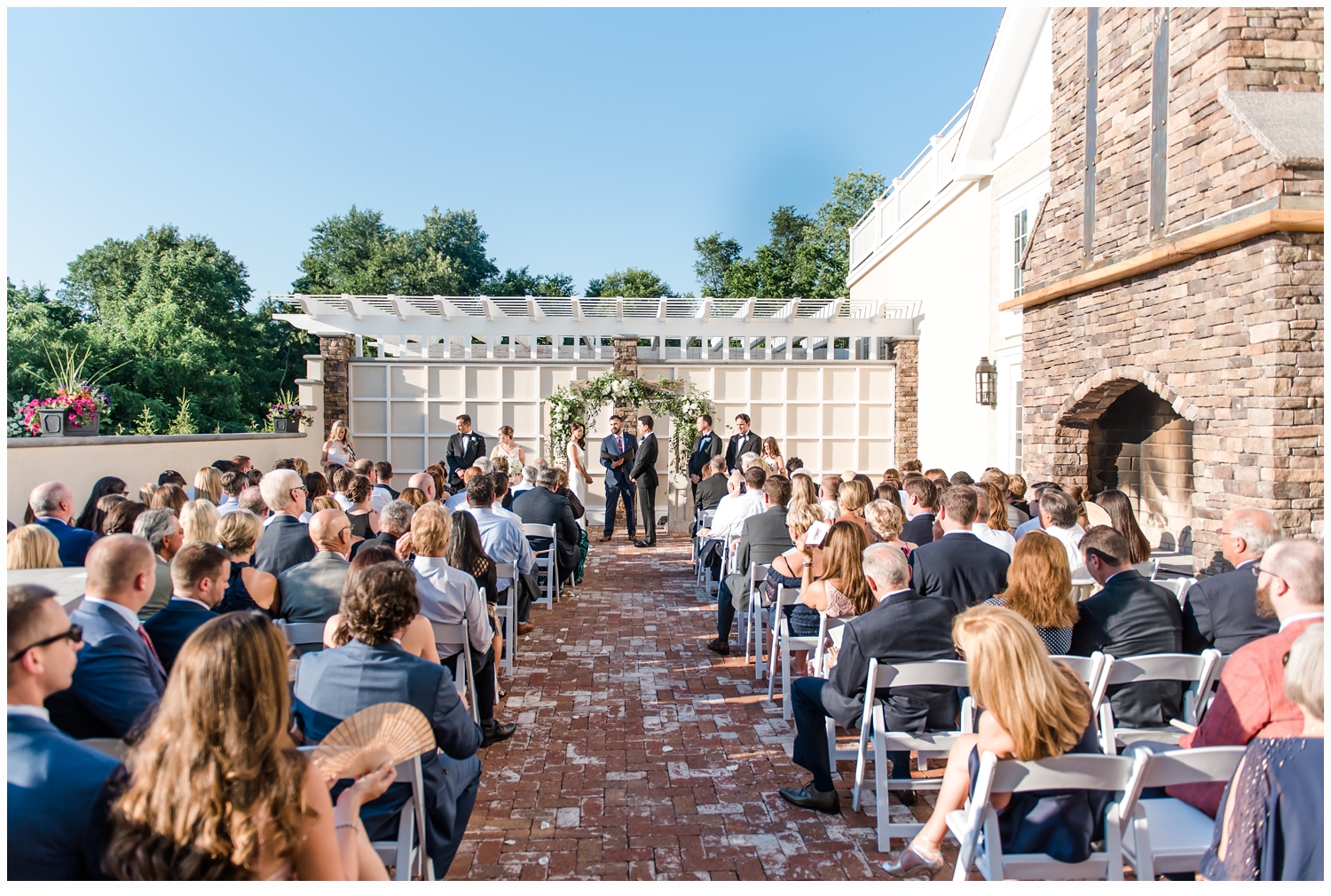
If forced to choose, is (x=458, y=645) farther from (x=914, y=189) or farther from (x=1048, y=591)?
(x=914, y=189)

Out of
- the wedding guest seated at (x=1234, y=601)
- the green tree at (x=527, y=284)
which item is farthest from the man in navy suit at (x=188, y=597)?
the green tree at (x=527, y=284)

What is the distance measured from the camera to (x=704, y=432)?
1099cm

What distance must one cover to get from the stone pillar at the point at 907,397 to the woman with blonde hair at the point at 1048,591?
987 cm

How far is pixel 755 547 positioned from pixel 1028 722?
135 inches

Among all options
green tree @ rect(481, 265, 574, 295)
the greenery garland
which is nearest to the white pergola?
the greenery garland

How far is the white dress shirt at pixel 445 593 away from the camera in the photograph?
3.75 metres

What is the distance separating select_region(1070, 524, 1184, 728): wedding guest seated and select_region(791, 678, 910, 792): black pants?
3.17 feet

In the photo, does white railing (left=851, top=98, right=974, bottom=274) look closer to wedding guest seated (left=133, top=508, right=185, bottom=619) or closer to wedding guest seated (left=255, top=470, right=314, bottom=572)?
wedding guest seated (left=255, top=470, right=314, bottom=572)

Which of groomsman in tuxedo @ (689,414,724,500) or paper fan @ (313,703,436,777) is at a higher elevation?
groomsman in tuxedo @ (689,414,724,500)

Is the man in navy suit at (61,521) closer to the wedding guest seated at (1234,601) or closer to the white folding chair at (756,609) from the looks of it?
the white folding chair at (756,609)

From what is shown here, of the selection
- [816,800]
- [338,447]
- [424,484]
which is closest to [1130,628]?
[816,800]

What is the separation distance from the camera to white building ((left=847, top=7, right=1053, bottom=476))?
9664mm

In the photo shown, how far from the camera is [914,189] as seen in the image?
14.2 metres
